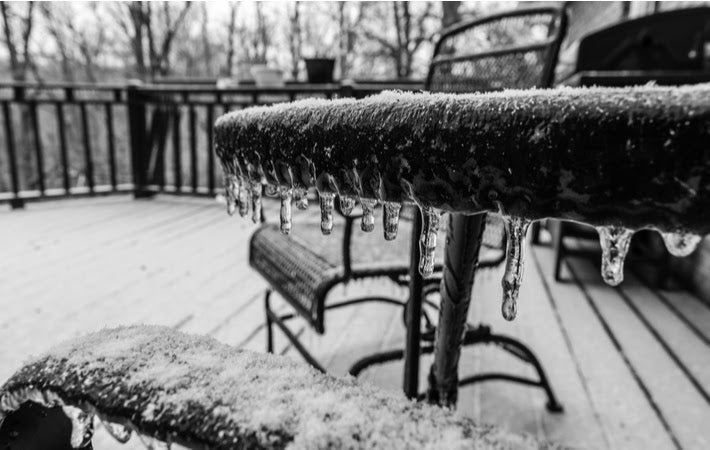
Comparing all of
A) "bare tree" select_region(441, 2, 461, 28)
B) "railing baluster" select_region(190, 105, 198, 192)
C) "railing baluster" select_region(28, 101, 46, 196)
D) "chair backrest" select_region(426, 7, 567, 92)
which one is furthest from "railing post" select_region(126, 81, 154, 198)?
"bare tree" select_region(441, 2, 461, 28)

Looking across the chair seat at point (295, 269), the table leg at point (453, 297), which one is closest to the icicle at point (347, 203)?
the table leg at point (453, 297)

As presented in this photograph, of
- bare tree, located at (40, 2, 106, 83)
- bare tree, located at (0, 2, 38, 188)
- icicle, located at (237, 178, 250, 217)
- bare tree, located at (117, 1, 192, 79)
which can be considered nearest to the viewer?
icicle, located at (237, 178, 250, 217)

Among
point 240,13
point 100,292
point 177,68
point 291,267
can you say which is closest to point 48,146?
point 177,68

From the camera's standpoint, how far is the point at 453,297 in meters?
0.89

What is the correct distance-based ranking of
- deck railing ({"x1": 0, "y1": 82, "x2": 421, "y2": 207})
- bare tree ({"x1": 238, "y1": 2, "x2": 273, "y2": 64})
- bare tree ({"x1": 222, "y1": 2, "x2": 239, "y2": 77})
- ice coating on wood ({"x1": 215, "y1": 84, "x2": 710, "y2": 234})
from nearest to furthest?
ice coating on wood ({"x1": 215, "y1": 84, "x2": 710, "y2": 234})
deck railing ({"x1": 0, "y1": 82, "x2": 421, "y2": 207})
bare tree ({"x1": 222, "y1": 2, "x2": 239, "y2": 77})
bare tree ({"x1": 238, "y1": 2, "x2": 273, "y2": 64})

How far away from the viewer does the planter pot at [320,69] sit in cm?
410

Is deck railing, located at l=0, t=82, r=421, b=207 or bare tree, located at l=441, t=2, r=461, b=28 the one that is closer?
deck railing, located at l=0, t=82, r=421, b=207

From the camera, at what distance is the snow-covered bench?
32cm

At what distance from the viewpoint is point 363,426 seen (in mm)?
328

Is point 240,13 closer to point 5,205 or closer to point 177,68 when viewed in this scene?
point 177,68

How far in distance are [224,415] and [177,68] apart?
14.1 m

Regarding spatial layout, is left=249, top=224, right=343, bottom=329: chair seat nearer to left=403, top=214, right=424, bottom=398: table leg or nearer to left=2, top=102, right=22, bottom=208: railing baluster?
left=403, top=214, right=424, bottom=398: table leg

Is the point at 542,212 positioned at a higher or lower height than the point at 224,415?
higher

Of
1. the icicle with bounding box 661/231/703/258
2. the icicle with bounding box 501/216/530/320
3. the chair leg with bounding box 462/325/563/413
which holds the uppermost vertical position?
the icicle with bounding box 661/231/703/258
